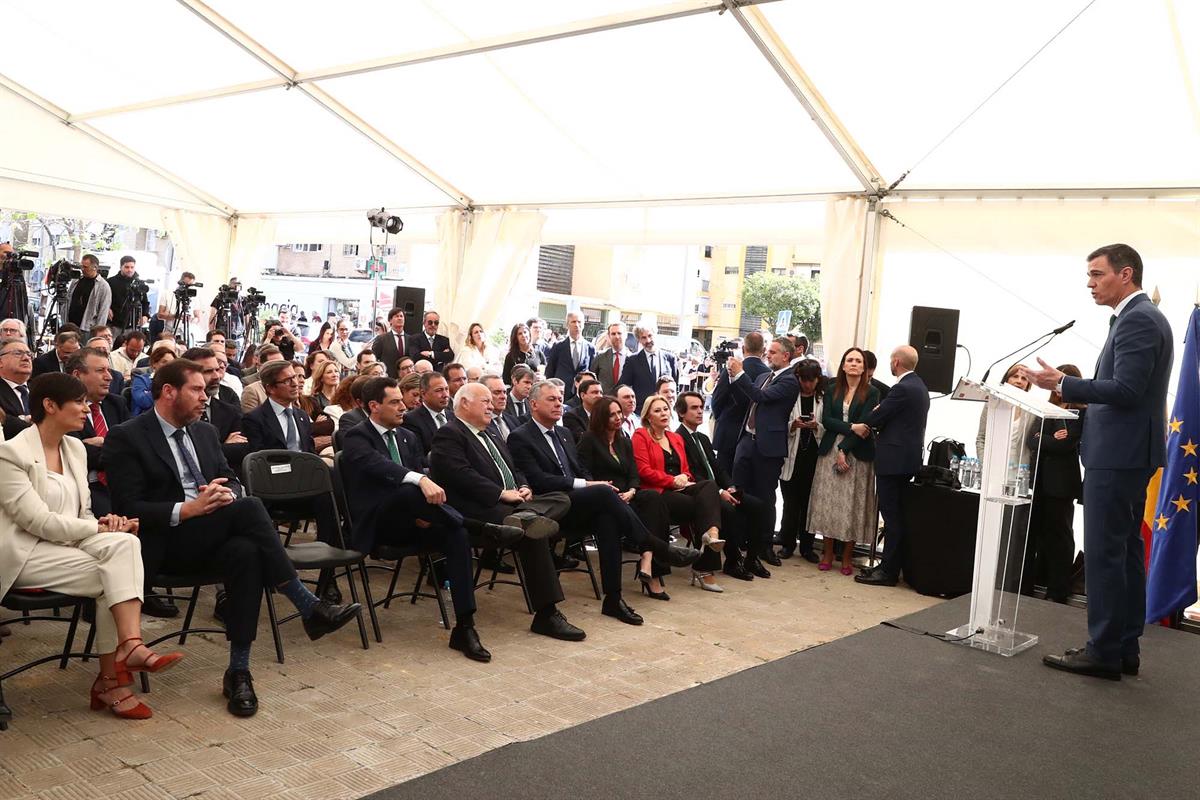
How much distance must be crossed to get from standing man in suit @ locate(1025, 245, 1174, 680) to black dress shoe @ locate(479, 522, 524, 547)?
2.29m

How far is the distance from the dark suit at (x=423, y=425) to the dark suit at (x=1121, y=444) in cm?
313

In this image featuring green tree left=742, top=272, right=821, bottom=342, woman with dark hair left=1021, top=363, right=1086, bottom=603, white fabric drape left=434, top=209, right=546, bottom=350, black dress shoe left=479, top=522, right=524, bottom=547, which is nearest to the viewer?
black dress shoe left=479, top=522, right=524, bottom=547

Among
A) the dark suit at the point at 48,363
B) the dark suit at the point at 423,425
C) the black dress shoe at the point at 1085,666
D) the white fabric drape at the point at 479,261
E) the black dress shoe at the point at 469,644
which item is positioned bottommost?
the black dress shoe at the point at 469,644

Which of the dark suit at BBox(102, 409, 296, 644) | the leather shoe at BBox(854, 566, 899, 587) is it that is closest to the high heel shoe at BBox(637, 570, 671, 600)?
the leather shoe at BBox(854, 566, 899, 587)

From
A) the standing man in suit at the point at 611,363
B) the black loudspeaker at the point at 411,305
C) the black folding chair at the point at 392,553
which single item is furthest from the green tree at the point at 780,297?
the black folding chair at the point at 392,553

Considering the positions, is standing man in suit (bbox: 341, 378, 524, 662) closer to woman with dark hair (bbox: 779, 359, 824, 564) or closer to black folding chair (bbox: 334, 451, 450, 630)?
black folding chair (bbox: 334, 451, 450, 630)

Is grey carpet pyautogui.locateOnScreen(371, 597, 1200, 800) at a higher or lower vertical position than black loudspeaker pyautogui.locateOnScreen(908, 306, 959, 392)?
lower

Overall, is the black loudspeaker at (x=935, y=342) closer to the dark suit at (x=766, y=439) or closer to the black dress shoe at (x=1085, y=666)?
the dark suit at (x=766, y=439)

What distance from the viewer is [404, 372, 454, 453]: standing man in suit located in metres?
5.31

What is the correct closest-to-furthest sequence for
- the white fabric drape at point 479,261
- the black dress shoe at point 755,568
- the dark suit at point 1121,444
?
the dark suit at point 1121,444, the black dress shoe at point 755,568, the white fabric drape at point 479,261

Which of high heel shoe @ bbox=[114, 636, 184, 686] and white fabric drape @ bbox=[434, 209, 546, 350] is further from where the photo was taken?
white fabric drape @ bbox=[434, 209, 546, 350]

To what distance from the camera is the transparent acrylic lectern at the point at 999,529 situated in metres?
4.57

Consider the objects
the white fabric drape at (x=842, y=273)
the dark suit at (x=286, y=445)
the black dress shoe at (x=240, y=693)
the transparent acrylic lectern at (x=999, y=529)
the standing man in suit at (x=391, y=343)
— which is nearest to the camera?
the black dress shoe at (x=240, y=693)

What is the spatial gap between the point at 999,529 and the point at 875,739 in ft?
5.73
